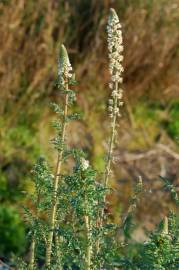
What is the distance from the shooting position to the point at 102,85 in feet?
23.6

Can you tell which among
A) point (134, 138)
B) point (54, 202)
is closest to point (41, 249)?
point (54, 202)

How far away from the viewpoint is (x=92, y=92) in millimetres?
7188

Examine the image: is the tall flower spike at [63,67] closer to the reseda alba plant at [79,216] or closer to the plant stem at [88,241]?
the reseda alba plant at [79,216]

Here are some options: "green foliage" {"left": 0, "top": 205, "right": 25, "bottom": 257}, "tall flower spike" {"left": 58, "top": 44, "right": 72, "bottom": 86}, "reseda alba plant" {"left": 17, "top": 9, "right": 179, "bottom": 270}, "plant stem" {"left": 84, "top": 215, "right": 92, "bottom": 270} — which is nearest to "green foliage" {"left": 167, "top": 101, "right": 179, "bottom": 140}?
"green foliage" {"left": 0, "top": 205, "right": 25, "bottom": 257}

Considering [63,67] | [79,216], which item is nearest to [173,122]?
[63,67]

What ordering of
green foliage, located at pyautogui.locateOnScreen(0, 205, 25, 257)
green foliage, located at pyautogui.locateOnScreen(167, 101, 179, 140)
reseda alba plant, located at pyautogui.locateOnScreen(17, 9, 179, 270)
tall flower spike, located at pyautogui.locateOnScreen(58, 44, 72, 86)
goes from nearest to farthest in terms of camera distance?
reseda alba plant, located at pyautogui.locateOnScreen(17, 9, 179, 270), tall flower spike, located at pyautogui.locateOnScreen(58, 44, 72, 86), green foliage, located at pyautogui.locateOnScreen(0, 205, 25, 257), green foliage, located at pyautogui.locateOnScreen(167, 101, 179, 140)

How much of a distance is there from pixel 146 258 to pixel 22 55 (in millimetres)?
4775

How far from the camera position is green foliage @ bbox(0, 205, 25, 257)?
229 inches

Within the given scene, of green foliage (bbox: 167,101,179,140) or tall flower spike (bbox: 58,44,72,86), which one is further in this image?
green foliage (bbox: 167,101,179,140)

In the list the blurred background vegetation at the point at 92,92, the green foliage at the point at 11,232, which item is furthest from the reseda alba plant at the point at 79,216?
the blurred background vegetation at the point at 92,92

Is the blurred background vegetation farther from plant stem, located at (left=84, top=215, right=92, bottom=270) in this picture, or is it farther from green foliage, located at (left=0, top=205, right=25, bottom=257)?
plant stem, located at (left=84, top=215, right=92, bottom=270)

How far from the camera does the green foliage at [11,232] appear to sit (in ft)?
19.0

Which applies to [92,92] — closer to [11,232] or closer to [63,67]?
[11,232]

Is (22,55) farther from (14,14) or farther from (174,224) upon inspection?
(174,224)
